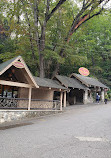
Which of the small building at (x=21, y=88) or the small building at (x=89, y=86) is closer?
the small building at (x=21, y=88)

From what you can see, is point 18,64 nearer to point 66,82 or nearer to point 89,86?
point 66,82

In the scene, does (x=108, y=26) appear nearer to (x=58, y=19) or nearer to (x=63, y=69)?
(x=63, y=69)

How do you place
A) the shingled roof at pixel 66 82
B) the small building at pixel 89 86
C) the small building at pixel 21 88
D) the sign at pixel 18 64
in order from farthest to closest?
the small building at pixel 89 86 < the shingled roof at pixel 66 82 < the small building at pixel 21 88 < the sign at pixel 18 64

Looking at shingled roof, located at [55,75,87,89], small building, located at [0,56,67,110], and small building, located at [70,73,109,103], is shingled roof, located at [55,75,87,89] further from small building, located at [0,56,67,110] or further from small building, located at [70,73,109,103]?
small building, located at [0,56,67,110]

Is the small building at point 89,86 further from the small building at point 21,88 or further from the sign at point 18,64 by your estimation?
the sign at point 18,64

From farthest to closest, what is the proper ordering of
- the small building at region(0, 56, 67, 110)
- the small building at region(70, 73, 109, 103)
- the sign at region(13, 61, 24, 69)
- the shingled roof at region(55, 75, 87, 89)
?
1. the small building at region(70, 73, 109, 103)
2. the shingled roof at region(55, 75, 87, 89)
3. the small building at region(0, 56, 67, 110)
4. the sign at region(13, 61, 24, 69)

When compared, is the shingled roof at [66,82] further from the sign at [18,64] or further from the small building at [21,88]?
the sign at [18,64]

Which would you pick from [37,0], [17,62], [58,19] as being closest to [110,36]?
[58,19]

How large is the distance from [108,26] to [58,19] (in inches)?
867

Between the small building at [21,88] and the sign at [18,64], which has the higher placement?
the sign at [18,64]

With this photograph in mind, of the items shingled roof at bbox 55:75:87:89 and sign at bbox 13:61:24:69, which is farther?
shingled roof at bbox 55:75:87:89

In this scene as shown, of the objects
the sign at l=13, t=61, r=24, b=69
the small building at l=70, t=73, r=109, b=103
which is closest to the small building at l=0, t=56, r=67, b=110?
the sign at l=13, t=61, r=24, b=69

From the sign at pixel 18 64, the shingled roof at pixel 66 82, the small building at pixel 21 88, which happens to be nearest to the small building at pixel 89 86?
the shingled roof at pixel 66 82

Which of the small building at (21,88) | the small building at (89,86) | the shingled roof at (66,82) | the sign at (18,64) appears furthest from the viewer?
the small building at (89,86)
